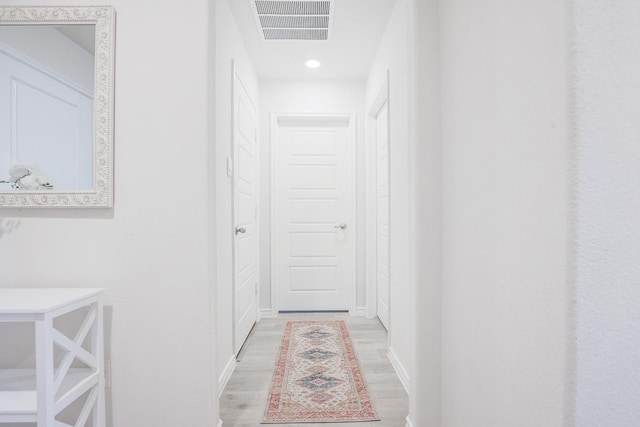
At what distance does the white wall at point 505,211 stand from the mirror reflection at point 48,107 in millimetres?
1519

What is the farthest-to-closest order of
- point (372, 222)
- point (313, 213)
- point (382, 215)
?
point (313, 213) < point (372, 222) < point (382, 215)

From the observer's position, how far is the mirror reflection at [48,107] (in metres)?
1.48

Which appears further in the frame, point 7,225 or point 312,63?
point 312,63

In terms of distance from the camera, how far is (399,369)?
228cm

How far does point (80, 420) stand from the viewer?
132 cm

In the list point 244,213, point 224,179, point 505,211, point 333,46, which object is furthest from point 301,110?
point 505,211

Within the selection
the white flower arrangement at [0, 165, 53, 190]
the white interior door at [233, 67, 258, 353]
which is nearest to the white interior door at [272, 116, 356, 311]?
the white interior door at [233, 67, 258, 353]

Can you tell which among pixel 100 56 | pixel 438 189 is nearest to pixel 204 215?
pixel 100 56

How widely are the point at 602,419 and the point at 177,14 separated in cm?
193

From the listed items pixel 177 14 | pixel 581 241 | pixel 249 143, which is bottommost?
pixel 581 241

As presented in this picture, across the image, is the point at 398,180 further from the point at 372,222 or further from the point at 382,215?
the point at 372,222

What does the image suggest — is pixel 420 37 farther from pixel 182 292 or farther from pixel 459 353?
pixel 182 292

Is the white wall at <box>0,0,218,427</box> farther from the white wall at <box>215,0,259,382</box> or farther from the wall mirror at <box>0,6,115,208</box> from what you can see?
the white wall at <box>215,0,259,382</box>

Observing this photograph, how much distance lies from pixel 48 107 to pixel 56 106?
0.04 m
